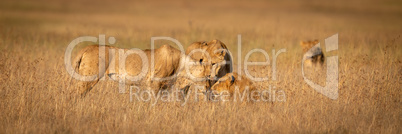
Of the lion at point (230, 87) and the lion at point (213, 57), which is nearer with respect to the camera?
the lion at point (213, 57)

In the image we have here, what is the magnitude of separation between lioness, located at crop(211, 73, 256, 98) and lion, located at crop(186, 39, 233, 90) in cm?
11

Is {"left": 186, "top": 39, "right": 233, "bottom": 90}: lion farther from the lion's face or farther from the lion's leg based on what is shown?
the lion's leg

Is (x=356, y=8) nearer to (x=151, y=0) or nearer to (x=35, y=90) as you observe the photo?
(x=151, y=0)

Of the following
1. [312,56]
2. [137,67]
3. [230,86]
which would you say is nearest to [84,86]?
[137,67]

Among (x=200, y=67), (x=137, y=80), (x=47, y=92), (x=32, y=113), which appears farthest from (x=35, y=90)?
(x=200, y=67)

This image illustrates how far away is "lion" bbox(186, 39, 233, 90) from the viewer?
749cm

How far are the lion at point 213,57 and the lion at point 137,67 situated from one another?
219 mm

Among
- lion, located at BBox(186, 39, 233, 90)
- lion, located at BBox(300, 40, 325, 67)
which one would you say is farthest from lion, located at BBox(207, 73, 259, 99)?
lion, located at BBox(300, 40, 325, 67)

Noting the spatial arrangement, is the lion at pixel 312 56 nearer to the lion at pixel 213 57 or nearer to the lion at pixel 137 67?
the lion at pixel 213 57

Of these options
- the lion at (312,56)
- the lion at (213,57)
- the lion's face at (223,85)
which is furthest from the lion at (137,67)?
the lion at (312,56)

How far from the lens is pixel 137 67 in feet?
23.6

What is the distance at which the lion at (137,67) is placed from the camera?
7.08 meters

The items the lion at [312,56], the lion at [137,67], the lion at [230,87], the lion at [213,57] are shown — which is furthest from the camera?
the lion at [312,56]

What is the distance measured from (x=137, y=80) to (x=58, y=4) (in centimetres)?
3267
